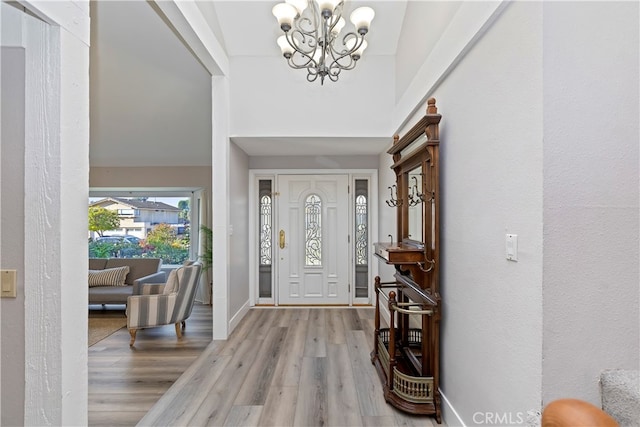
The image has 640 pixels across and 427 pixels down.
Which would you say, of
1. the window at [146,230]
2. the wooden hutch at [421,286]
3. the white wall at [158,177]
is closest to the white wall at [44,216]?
the wooden hutch at [421,286]

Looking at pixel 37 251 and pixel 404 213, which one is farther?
pixel 404 213

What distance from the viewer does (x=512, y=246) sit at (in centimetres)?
143

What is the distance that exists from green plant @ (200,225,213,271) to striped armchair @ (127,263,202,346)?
1.07m

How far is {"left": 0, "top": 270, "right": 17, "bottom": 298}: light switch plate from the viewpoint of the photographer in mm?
1228

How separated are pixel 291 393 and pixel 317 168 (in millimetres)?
3237

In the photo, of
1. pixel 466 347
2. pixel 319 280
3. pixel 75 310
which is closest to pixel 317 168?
pixel 319 280

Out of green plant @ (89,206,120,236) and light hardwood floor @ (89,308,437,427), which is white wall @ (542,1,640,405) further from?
green plant @ (89,206,120,236)

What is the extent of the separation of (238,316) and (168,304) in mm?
867

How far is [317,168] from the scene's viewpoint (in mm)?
4984

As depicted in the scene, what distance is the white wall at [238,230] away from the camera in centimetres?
391

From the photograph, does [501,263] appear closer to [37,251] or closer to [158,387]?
[37,251]

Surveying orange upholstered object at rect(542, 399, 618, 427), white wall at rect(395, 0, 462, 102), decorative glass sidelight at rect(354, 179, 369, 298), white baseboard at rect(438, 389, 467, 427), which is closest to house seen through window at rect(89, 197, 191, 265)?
decorative glass sidelight at rect(354, 179, 369, 298)

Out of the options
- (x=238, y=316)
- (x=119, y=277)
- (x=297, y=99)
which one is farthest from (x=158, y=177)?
(x=297, y=99)

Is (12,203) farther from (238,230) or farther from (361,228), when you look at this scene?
(361,228)
